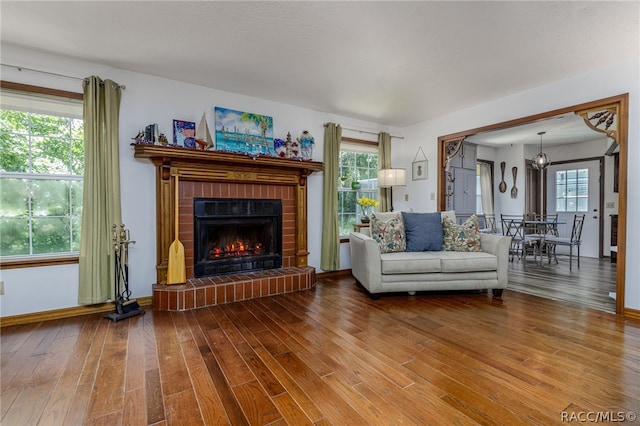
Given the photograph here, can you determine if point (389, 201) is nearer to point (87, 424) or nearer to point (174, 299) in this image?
point (174, 299)

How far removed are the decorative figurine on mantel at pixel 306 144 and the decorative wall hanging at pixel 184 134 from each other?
1386mm

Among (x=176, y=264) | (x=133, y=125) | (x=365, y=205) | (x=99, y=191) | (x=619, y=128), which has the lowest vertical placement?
(x=176, y=264)

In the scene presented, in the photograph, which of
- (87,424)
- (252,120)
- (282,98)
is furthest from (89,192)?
(282,98)

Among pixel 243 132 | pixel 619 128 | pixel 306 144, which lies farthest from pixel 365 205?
pixel 619 128

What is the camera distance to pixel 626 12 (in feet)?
6.89

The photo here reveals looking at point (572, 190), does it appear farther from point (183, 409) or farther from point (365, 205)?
point (183, 409)

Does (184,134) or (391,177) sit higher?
(184,134)

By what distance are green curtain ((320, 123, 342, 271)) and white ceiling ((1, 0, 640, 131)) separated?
0.91 m

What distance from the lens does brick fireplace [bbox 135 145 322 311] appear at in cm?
300

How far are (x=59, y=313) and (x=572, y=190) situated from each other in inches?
349

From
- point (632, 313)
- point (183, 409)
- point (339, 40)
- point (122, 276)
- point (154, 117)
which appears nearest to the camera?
point (183, 409)

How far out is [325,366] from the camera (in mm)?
1864

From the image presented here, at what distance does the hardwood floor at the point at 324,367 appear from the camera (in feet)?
4.76

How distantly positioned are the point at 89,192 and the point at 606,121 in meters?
5.08
